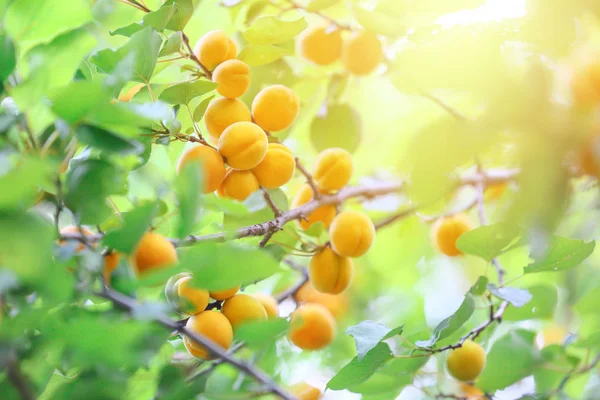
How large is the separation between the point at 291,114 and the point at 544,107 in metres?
0.51

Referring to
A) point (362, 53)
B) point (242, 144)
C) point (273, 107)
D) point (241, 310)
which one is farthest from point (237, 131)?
point (362, 53)

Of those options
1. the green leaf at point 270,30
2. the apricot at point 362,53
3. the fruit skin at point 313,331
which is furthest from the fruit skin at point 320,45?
the fruit skin at point 313,331

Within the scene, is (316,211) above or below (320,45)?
below

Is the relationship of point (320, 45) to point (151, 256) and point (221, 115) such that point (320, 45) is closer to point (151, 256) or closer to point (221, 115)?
point (221, 115)

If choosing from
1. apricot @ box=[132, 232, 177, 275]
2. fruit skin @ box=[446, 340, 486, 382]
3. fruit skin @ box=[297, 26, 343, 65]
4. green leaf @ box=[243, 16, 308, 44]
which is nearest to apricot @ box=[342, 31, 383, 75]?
fruit skin @ box=[297, 26, 343, 65]

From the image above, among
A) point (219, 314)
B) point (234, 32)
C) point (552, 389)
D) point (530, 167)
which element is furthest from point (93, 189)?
point (552, 389)

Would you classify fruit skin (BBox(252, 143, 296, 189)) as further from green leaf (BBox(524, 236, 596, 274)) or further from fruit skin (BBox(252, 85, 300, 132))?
green leaf (BBox(524, 236, 596, 274))

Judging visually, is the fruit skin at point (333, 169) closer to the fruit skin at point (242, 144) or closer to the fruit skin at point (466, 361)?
the fruit skin at point (242, 144)

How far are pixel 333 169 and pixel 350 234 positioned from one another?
5.4 inches

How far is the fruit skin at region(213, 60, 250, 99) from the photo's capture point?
791 millimetres

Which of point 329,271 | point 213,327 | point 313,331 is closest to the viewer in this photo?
point 213,327

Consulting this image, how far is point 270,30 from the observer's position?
2.90 ft

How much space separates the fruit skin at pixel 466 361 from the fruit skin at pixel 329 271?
20cm

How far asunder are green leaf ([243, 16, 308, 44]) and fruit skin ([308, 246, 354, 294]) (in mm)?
343
